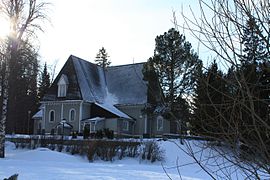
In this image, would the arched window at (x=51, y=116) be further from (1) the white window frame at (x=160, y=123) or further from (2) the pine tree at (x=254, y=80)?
(2) the pine tree at (x=254, y=80)

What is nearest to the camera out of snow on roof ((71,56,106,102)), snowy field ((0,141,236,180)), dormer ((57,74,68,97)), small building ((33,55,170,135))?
snowy field ((0,141,236,180))

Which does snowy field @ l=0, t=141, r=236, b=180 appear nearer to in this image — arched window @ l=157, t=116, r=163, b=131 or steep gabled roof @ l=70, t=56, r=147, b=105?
steep gabled roof @ l=70, t=56, r=147, b=105

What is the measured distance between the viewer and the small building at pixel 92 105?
171 feet

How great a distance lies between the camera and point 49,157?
92.0 ft

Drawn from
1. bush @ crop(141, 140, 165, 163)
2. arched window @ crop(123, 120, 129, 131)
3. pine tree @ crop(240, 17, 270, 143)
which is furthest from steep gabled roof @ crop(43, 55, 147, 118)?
pine tree @ crop(240, 17, 270, 143)

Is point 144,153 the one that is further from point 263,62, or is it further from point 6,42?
point 263,62

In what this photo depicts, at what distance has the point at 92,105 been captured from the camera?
53219 millimetres

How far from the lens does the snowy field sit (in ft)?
52.2

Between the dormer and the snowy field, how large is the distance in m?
16.3

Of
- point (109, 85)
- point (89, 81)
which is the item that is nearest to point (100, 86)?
point (109, 85)

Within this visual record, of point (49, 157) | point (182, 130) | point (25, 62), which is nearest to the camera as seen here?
point (182, 130)

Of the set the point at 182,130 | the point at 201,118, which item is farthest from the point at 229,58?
the point at 182,130

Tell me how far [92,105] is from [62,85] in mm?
4500

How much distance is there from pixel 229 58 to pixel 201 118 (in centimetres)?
74
